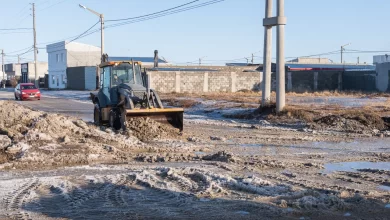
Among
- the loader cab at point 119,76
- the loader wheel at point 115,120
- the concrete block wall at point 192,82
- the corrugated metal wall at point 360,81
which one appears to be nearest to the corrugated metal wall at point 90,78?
the concrete block wall at point 192,82

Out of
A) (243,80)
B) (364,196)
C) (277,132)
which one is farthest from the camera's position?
(243,80)

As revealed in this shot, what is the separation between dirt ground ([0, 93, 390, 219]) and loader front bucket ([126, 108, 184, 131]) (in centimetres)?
34

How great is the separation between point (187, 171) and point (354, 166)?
4.39m

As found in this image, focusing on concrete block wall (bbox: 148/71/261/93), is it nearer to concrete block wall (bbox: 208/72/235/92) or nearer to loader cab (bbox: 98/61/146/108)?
concrete block wall (bbox: 208/72/235/92)

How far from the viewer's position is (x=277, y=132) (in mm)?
20891

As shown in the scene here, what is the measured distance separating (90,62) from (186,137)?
67.8 metres

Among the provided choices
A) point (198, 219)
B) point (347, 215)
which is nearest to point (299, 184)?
point (347, 215)

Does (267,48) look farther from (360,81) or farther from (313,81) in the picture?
(313,81)

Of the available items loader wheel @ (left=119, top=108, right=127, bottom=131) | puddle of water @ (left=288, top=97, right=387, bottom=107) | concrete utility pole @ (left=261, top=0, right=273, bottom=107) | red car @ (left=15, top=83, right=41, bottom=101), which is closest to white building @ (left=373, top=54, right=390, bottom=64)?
puddle of water @ (left=288, top=97, right=387, bottom=107)

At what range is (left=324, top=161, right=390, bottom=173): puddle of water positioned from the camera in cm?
1266

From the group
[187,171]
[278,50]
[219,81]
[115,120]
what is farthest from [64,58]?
[187,171]

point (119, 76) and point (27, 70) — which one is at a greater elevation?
point (27, 70)

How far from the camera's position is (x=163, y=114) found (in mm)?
18109

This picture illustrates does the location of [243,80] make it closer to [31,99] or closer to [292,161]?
[31,99]
